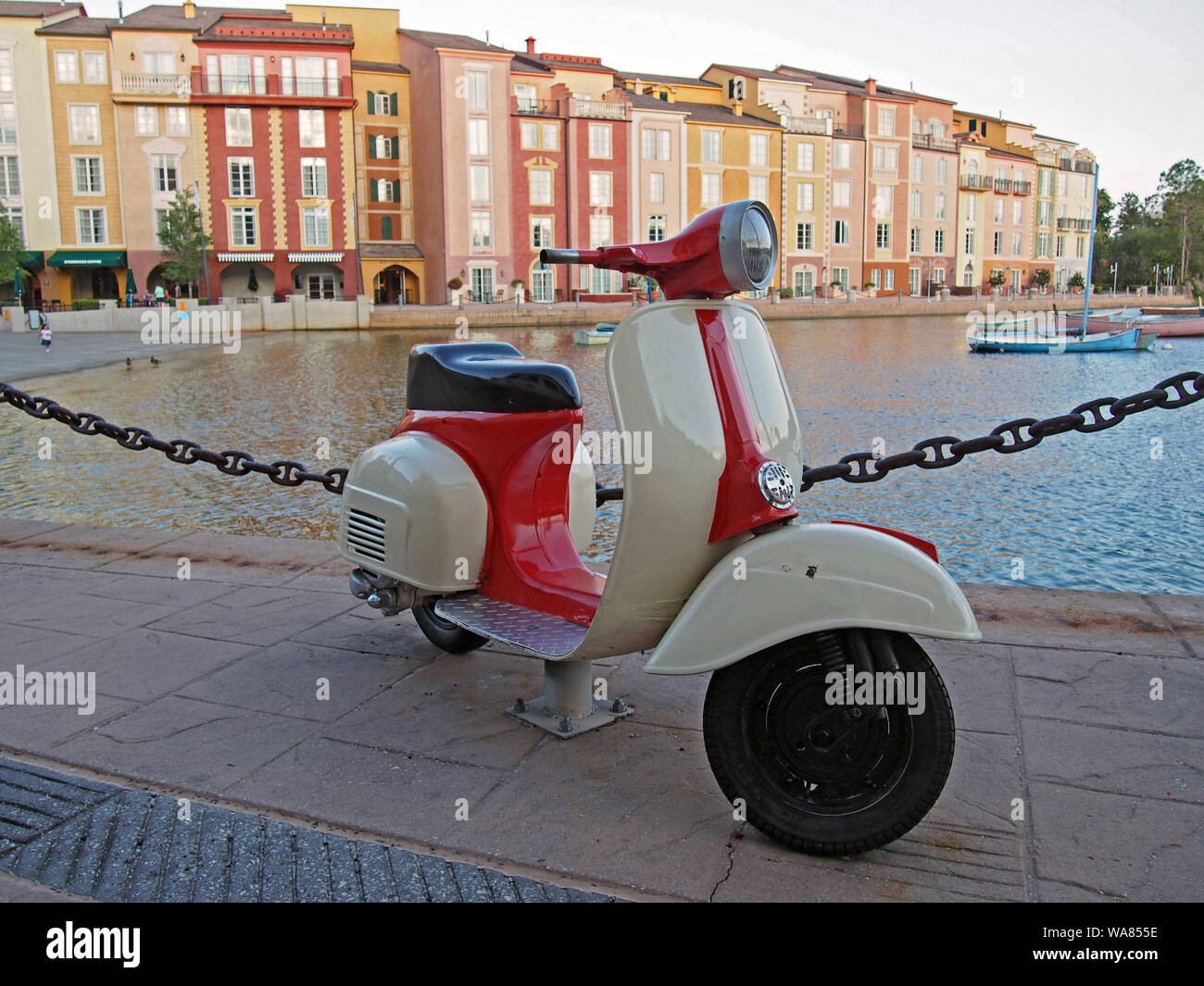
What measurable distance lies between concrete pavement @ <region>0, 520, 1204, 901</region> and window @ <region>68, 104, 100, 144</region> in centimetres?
5089

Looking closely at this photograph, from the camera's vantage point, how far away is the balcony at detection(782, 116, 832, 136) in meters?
61.5

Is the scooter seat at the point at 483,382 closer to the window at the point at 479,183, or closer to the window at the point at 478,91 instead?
the window at the point at 479,183

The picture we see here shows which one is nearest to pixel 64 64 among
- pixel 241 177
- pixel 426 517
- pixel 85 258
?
pixel 85 258

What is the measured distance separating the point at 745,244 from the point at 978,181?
7708 centimetres

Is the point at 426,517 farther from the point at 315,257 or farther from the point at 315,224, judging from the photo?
the point at 315,224

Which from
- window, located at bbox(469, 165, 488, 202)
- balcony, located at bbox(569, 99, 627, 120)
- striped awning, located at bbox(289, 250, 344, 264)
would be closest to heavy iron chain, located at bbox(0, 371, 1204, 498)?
striped awning, located at bbox(289, 250, 344, 264)

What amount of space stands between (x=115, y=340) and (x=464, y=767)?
3417 cm

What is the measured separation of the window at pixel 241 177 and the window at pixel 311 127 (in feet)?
9.22

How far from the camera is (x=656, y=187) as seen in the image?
56.6 m

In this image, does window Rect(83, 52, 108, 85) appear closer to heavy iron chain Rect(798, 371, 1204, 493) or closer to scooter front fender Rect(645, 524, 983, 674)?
heavy iron chain Rect(798, 371, 1204, 493)

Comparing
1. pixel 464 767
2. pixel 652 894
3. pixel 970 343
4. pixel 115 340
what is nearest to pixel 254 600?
pixel 464 767

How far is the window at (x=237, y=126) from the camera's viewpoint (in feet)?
160

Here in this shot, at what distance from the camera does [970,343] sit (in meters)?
31.3
